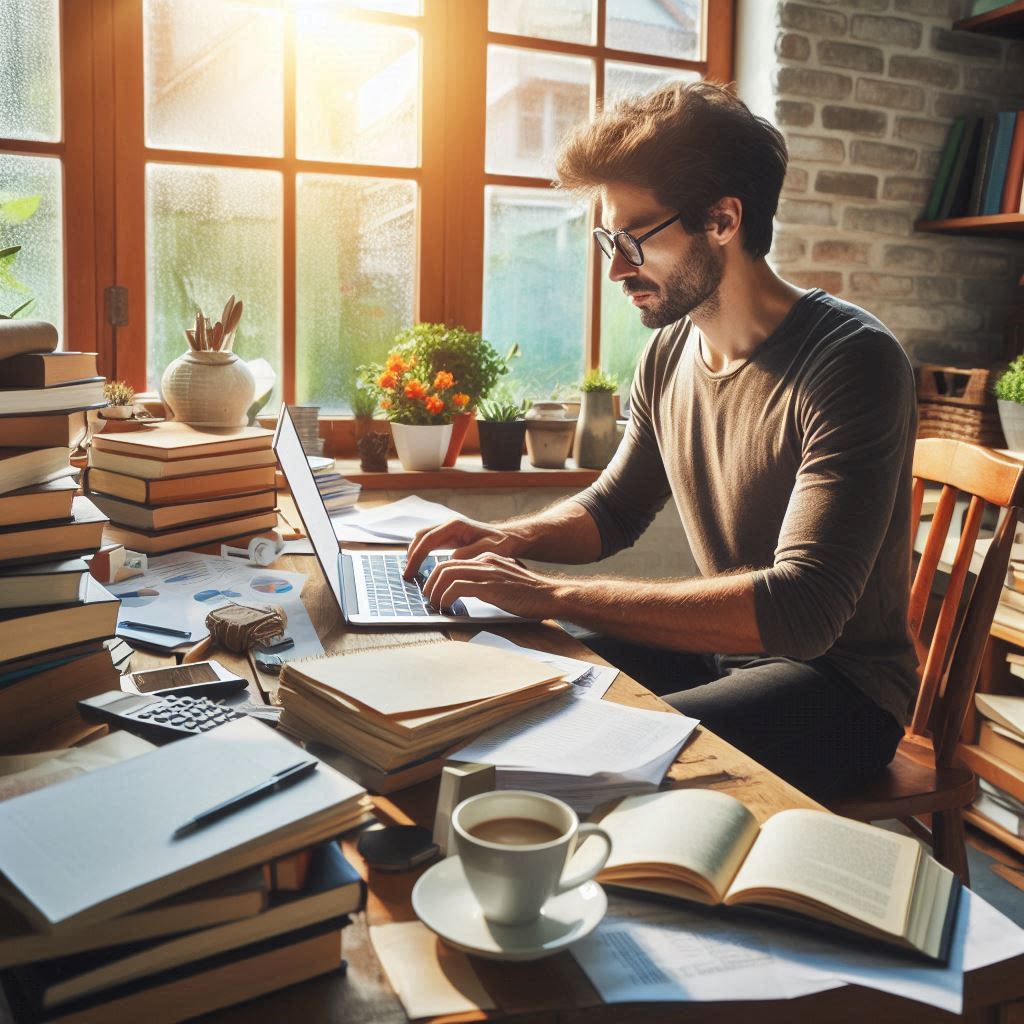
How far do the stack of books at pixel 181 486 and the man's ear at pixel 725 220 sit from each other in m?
0.87

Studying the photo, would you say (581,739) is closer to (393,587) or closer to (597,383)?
(393,587)

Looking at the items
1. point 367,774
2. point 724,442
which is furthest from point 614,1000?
point 724,442

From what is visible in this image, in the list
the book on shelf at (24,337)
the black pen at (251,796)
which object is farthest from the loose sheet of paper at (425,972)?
the book on shelf at (24,337)

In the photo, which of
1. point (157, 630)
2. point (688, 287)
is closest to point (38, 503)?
point (157, 630)

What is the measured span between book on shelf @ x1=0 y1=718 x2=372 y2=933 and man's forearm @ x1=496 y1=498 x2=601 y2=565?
111 centimetres

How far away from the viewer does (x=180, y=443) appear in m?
1.78

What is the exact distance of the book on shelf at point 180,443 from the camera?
173cm

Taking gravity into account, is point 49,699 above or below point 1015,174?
below

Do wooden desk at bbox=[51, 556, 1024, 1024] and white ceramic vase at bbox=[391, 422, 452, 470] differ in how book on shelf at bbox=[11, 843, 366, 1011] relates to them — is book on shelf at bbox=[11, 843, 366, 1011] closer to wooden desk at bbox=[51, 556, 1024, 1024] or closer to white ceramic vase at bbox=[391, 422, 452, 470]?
wooden desk at bbox=[51, 556, 1024, 1024]

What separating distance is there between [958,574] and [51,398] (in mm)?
1351

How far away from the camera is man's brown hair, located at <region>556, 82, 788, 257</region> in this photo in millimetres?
1635

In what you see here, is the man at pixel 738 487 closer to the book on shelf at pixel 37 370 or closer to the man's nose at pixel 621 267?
the man's nose at pixel 621 267

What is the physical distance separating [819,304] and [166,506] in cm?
110

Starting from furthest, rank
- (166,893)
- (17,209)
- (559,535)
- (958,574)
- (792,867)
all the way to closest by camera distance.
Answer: (17,209)
(559,535)
(958,574)
(792,867)
(166,893)
